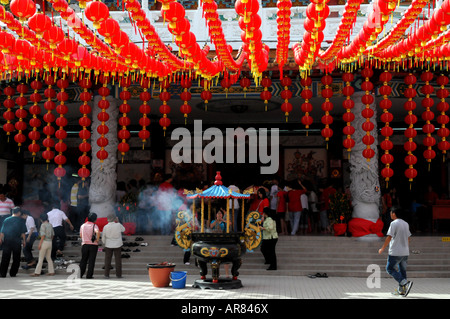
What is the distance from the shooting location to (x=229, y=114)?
59.8ft

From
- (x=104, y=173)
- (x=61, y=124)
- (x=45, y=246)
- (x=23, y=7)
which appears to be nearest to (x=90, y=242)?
(x=45, y=246)

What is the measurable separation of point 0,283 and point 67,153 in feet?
33.2

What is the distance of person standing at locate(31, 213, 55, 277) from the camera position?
1143cm

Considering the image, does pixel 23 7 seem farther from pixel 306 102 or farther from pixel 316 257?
pixel 316 257

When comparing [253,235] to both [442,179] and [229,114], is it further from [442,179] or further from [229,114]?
[442,179]

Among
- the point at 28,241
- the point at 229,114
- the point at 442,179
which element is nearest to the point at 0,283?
the point at 28,241

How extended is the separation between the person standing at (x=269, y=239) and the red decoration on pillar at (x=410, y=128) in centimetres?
386

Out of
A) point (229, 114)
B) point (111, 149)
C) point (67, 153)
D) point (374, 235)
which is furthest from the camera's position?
point (67, 153)

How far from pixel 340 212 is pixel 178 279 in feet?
18.7

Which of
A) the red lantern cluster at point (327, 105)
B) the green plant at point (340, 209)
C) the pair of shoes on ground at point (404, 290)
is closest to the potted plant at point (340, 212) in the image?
the green plant at point (340, 209)

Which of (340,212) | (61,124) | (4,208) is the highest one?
(61,124)

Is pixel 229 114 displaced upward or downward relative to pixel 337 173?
upward

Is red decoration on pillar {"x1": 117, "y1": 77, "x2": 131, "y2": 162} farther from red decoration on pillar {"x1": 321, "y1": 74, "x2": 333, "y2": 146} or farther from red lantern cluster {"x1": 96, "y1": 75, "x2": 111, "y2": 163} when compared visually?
red decoration on pillar {"x1": 321, "y1": 74, "x2": 333, "y2": 146}

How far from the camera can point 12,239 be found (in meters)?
11.3
